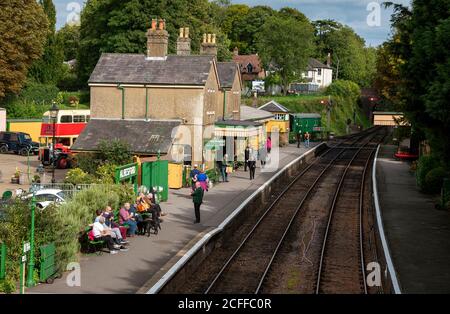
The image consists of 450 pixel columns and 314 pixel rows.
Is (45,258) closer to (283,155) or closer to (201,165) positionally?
(201,165)

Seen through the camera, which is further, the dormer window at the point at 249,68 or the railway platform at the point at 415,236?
the dormer window at the point at 249,68

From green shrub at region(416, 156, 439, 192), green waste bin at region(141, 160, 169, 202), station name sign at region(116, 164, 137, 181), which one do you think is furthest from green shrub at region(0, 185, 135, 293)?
green shrub at region(416, 156, 439, 192)

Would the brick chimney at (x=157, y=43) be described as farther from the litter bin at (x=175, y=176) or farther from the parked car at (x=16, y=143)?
the parked car at (x=16, y=143)

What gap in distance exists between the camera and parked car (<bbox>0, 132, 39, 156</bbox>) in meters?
51.2

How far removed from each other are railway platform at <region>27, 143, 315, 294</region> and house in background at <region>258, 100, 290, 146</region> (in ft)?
86.4

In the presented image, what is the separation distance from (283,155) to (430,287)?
115 feet

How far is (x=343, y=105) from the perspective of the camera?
328 feet

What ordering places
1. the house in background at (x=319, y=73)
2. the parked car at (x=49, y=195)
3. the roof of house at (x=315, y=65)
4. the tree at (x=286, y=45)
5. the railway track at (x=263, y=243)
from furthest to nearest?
the roof of house at (x=315, y=65)
the house in background at (x=319, y=73)
the tree at (x=286, y=45)
the parked car at (x=49, y=195)
the railway track at (x=263, y=243)

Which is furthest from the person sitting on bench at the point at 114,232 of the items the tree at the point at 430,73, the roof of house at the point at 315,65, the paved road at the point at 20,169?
the roof of house at the point at 315,65

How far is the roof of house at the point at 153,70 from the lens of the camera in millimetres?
35344

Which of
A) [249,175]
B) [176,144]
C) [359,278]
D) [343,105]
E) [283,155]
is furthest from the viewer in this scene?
[343,105]

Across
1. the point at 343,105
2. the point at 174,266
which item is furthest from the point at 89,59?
the point at 174,266

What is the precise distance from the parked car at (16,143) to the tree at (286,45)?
4457 cm

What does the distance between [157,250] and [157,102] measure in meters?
17.5
